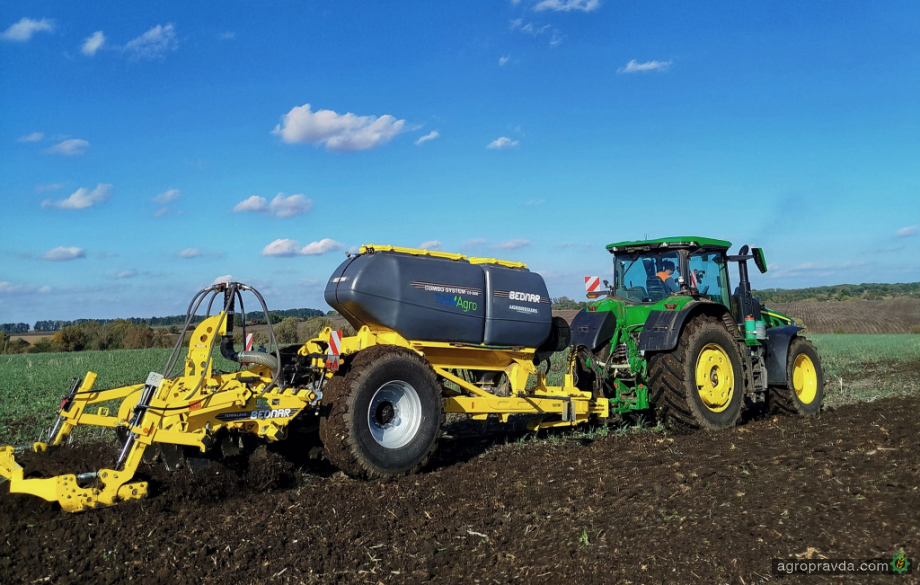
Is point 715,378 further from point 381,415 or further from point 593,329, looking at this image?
point 381,415

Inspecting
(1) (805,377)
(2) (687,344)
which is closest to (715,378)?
(2) (687,344)

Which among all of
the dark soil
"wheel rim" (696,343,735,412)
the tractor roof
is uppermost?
the tractor roof

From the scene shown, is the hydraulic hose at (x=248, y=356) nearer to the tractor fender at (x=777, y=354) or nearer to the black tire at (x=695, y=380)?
the black tire at (x=695, y=380)

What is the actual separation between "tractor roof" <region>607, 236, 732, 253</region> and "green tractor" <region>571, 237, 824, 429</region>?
1 cm

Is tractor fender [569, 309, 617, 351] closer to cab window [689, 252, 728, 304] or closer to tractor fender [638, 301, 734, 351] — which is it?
tractor fender [638, 301, 734, 351]

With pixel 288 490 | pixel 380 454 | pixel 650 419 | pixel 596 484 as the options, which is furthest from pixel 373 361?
pixel 650 419

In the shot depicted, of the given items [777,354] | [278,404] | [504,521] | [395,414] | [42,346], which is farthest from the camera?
[42,346]

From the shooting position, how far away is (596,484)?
18.9ft

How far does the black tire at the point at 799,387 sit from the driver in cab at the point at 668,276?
2.00m

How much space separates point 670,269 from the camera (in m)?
9.17

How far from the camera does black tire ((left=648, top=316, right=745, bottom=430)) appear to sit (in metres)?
8.00

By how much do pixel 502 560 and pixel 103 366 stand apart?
20.6m

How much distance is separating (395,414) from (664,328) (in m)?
3.45

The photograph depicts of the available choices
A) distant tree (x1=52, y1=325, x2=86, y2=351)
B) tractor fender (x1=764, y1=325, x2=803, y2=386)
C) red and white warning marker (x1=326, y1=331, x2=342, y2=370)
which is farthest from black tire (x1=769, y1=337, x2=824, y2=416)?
distant tree (x1=52, y1=325, x2=86, y2=351)
